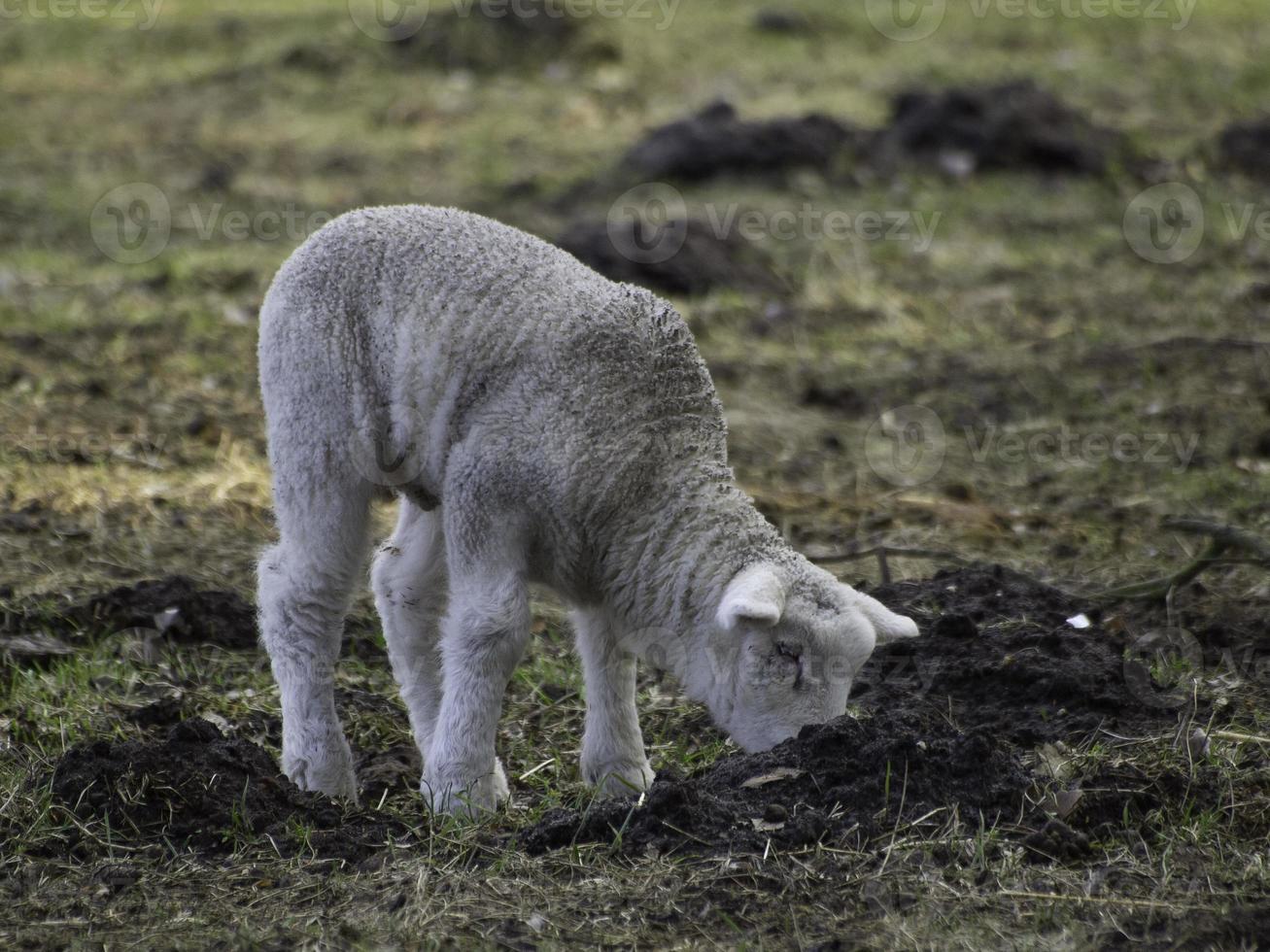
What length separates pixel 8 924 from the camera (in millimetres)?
4012

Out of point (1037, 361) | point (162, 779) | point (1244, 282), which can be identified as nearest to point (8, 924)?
point (162, 779)

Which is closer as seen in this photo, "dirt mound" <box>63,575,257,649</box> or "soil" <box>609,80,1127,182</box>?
"dirt mound" <box>63,575,257,649</box>

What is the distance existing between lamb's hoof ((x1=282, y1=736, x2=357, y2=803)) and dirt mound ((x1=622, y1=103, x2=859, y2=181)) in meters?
8.90

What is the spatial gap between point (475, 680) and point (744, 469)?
373 cm

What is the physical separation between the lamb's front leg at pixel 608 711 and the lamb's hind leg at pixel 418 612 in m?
0.51

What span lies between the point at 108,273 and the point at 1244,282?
7688 mm

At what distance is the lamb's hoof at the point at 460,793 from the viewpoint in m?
4.75

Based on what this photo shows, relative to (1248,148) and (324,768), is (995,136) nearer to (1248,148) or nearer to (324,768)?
(1248,148)

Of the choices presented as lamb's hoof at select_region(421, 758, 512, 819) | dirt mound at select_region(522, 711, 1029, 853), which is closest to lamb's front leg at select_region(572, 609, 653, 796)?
lamb's hoof at select_region(421, 758, 512, 819)

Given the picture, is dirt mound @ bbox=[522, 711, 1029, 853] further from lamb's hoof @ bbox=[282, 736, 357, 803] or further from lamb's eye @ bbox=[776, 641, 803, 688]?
lamb's hoof @ bbox=[282, 736, 357, 803]

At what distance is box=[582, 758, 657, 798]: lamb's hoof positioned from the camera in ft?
16.5

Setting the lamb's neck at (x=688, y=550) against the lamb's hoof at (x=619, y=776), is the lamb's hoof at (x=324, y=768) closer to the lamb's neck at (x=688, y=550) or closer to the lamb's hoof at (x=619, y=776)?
the lamb's hoof at (x=619, y=776)

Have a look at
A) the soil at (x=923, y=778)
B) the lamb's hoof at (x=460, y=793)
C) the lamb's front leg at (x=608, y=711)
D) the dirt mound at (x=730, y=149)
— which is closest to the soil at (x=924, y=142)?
the dirt mound at (x=730, y=149)

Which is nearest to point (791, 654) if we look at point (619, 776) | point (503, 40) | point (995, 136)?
point (619, 776)
